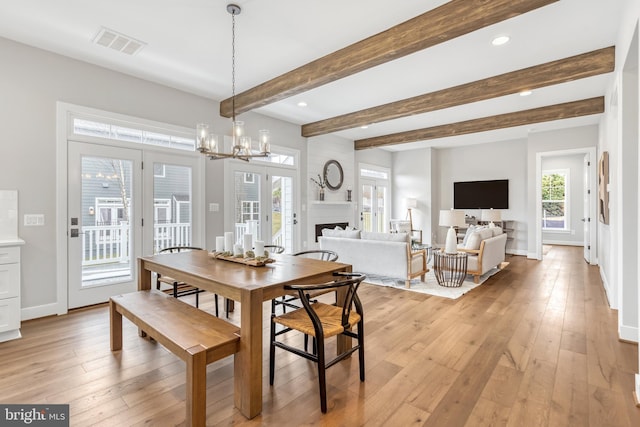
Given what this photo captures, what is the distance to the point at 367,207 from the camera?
8633mm

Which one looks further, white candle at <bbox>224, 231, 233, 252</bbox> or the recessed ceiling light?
the recessed ceiling light

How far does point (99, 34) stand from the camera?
308 centimetres

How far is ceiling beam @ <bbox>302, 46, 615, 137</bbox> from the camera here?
351 centimetres

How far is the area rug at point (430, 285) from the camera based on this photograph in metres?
4.31

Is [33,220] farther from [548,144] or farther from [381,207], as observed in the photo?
[548,144]

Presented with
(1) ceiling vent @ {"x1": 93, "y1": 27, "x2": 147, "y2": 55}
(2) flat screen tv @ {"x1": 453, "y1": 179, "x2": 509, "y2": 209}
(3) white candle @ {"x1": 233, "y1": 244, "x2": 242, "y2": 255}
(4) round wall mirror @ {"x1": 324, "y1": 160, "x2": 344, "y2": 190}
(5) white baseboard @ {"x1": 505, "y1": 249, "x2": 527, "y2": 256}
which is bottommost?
(5) white baseboard @ {"x1": 505, "y1": 249, "x2": 527, "y2": 256}

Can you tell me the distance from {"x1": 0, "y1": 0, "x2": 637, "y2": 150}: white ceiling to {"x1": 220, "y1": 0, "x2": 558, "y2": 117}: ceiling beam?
0.28 feet

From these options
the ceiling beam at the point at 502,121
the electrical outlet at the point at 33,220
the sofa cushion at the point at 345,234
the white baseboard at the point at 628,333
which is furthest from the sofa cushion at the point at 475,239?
the electrical outlet at the point at 33,220

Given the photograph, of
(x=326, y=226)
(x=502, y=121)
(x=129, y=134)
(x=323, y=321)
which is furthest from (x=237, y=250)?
(x=502, y=121)

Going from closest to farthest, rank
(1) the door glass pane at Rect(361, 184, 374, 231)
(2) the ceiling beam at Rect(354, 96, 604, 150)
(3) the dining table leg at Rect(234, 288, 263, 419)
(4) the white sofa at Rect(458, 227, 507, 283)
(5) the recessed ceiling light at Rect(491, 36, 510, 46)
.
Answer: (3) the dining table leg at Rect(234, 288, 263, 419) → (5) the recessed ceiling light at Rect(491, 36, 510, 46) → (4) the white sofa at Rect(458, 227, 507, 283) → (2) the ceiling beam at Rect(354, 96, 604, 150) → (1) the door glass pane at Rect(361, 184, 374, 231)

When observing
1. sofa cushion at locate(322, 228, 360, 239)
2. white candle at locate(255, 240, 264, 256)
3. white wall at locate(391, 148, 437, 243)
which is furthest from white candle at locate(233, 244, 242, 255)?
white wall at locate(391, 148, 437, 243)

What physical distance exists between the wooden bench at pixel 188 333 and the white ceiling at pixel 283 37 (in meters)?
2.49

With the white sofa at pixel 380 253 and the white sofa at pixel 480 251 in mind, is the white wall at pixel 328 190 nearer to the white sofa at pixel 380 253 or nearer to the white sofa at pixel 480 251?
the white sofa at pixel 380 253

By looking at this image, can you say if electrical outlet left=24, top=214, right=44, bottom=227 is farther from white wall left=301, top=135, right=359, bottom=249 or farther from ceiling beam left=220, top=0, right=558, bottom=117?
white wall left=301, top=135, right=359, bottom=249
